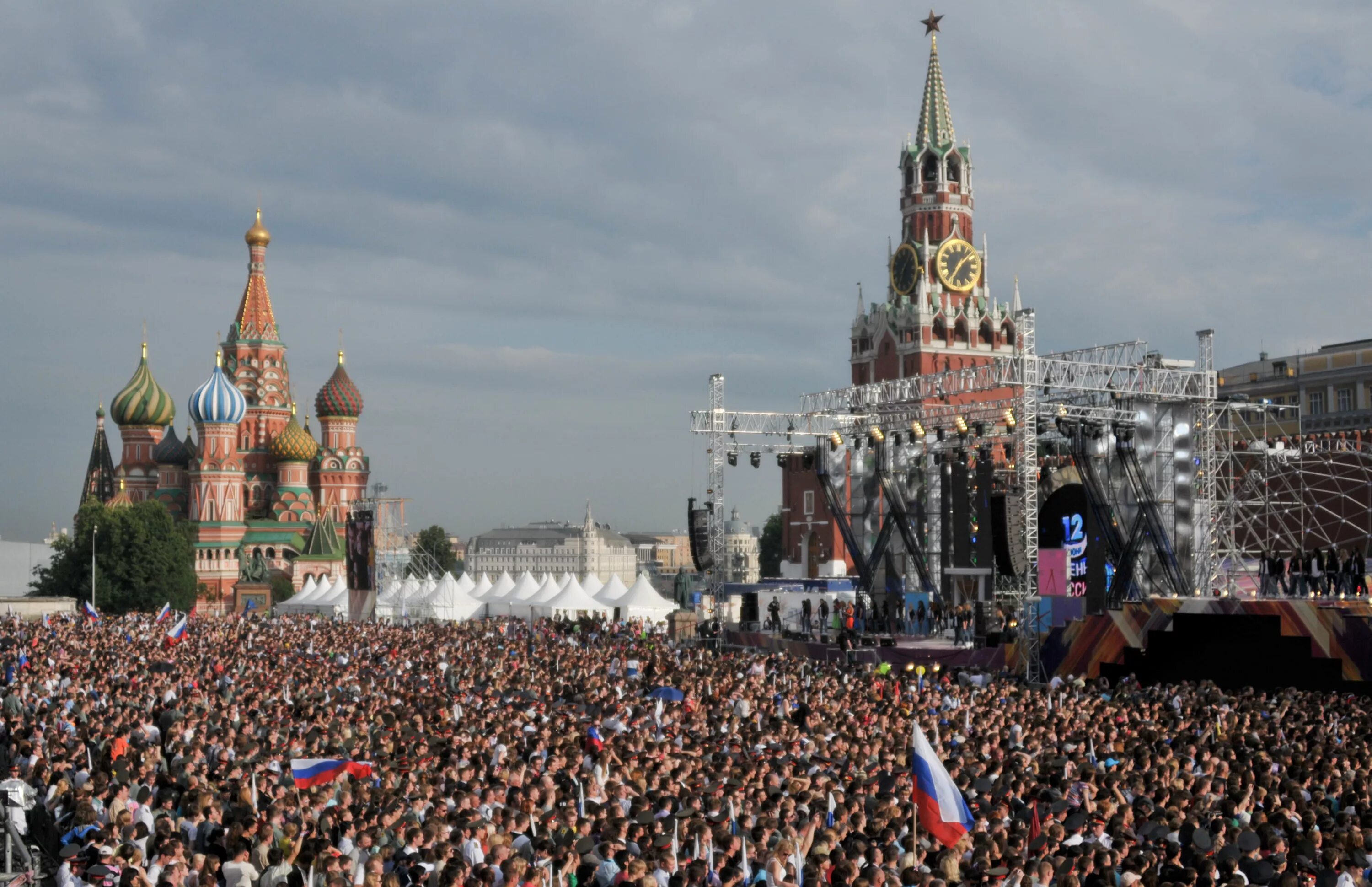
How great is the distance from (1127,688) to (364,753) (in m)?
13.7

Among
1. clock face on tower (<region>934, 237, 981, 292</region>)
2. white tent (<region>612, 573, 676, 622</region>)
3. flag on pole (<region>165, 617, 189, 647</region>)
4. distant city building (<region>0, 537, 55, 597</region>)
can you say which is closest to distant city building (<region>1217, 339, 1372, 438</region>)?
clock face on tower (<region>934, 237, 981, 292</region>)

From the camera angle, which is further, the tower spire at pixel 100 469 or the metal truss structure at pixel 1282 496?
the tower spire at pixel 100 469

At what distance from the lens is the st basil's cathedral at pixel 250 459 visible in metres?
90.9

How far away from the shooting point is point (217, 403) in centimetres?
9031

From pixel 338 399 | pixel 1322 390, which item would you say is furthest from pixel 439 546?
pixel 1322 390

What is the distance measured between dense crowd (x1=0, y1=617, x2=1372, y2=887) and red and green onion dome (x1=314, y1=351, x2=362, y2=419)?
7514cm

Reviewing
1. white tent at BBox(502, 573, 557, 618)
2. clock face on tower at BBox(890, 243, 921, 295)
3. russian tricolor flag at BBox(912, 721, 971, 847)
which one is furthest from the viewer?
clock face on tower at BBox(890, 243, 921, 295)

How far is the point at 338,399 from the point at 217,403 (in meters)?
10.9

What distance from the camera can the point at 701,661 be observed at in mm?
28453

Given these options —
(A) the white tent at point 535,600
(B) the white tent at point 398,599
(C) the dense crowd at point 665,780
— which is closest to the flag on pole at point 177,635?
(C) the dense crowd at point 665,780

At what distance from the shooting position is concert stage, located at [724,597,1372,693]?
2519cm

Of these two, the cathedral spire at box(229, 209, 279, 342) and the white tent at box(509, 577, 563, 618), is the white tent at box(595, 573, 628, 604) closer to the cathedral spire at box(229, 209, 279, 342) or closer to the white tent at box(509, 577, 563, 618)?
the white tent at box(509, 577, 563, 618)

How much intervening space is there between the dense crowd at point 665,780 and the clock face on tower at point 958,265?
201 ft

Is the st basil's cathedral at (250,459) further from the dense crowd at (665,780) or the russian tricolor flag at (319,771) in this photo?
the russian tricolor flag at (319,771)
